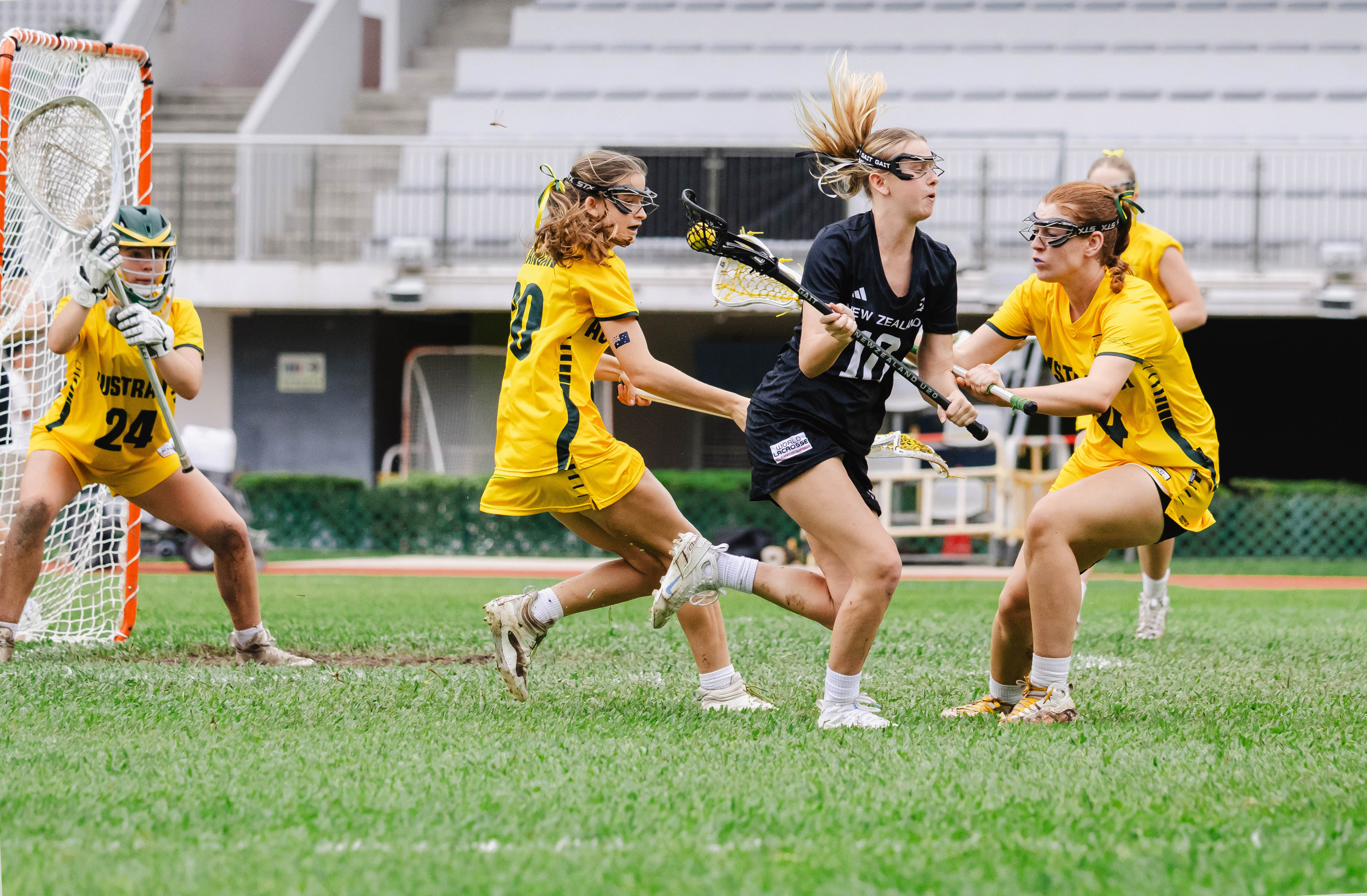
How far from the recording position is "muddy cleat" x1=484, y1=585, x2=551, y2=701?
488cm

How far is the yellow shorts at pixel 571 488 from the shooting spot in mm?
4652

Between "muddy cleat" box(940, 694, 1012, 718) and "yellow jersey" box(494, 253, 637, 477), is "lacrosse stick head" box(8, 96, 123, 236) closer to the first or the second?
"yellow jersey" box(494, 253, 637, 477)

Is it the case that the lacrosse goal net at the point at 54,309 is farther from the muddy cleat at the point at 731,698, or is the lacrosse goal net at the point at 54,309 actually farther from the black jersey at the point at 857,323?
the black jersey at the point at 857,323

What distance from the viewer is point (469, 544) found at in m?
16.5

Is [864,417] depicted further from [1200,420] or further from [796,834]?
[796,834]

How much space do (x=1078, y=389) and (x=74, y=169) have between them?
15.4 feet

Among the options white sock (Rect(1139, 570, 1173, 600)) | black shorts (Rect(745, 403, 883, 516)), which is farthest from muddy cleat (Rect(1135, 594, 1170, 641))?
black shorts (Rect(745, 403, 883, 516))

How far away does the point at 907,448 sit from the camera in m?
4.84

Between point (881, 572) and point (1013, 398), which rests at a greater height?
point (1013, 398)

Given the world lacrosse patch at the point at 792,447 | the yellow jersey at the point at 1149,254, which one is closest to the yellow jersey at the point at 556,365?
the world lacrosse patch at the point at 792,447

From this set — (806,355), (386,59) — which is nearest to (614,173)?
(806,355)

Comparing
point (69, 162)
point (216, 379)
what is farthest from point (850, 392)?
point (216, 379)

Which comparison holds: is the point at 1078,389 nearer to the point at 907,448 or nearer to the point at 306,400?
the point at 907,448

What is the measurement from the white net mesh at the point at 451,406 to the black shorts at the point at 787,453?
14.1 metres
